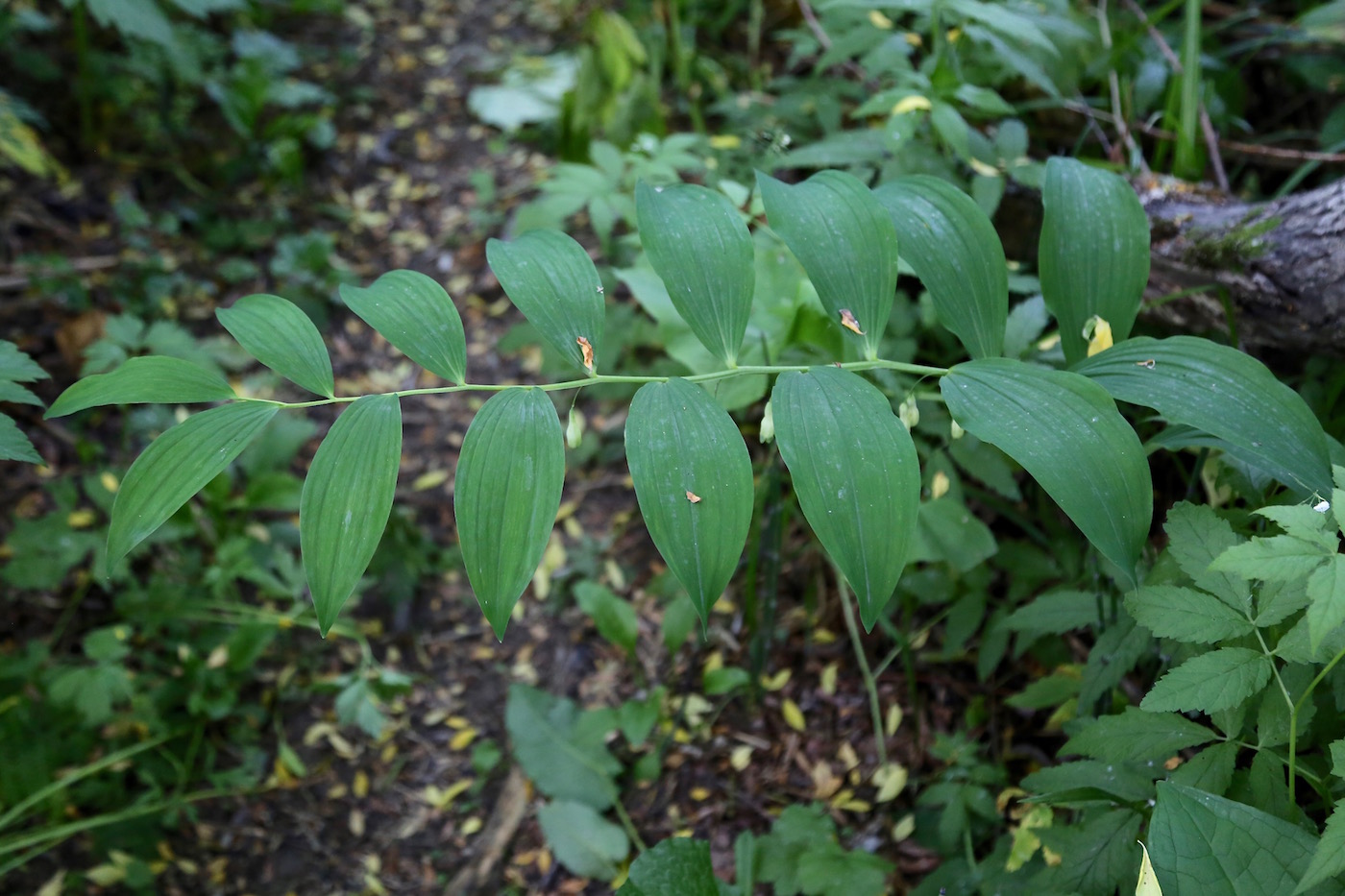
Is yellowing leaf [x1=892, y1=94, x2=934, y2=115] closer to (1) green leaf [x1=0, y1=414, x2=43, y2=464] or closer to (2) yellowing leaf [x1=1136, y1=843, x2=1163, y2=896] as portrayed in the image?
(2) yellowing leaf [x1=1136, y1=843, x2=1163, y2=896]

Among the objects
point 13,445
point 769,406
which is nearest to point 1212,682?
point 769,406

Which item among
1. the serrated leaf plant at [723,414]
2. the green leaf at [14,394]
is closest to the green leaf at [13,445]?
the green leaf at [14,394]

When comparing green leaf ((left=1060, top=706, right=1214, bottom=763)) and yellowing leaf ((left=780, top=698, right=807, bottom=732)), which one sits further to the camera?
yellowing leaf ((left=780, top=698, right=807, bottom=732))

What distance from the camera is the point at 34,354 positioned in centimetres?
267

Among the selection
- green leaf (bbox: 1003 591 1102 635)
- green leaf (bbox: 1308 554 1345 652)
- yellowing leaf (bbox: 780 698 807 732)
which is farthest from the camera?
yellowing leaf (bbox: 780 698 807 732)

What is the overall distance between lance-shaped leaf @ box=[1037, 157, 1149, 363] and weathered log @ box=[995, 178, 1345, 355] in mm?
372

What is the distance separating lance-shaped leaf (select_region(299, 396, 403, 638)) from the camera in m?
0.97

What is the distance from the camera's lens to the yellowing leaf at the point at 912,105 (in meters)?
1.74

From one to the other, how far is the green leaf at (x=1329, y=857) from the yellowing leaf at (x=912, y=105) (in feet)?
4.53

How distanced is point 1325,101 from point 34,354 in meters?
3.72

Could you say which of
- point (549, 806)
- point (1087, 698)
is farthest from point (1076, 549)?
point (549, 806)

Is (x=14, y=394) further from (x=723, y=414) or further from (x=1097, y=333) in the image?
(x=1097, y=333)

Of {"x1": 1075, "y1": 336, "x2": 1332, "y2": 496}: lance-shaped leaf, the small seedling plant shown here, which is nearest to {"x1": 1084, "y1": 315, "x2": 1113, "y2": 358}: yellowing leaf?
the small seedling plant

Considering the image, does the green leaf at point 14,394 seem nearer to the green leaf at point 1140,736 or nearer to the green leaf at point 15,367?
the green leaf at point 15,367
